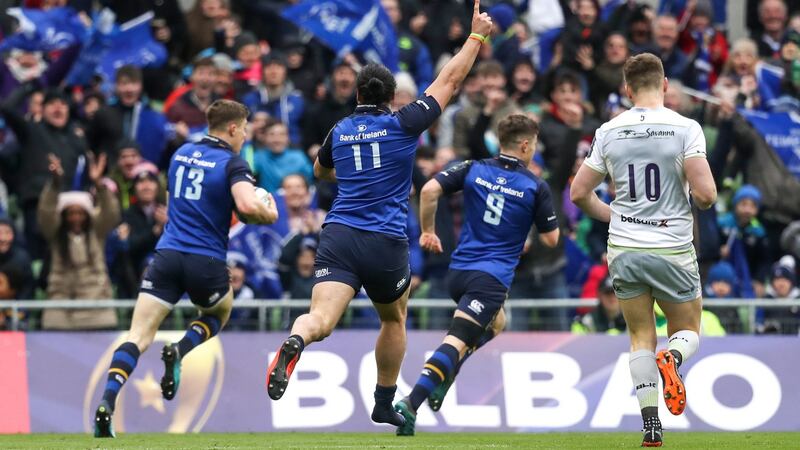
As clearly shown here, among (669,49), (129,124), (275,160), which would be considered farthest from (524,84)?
(129,124)

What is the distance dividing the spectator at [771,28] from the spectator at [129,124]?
323 inches

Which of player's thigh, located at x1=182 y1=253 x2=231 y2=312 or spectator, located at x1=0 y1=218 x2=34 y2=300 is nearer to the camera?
player's thigh, located at x1=182 y1=253 x2=231 y2=312

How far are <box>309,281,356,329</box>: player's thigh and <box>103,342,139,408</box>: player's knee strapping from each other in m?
2.13

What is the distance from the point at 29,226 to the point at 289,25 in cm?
530

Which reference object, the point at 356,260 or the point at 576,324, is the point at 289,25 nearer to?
the point at 576,324

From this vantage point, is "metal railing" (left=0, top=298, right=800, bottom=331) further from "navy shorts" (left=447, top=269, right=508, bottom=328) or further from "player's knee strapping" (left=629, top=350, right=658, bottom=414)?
"player's knee strapping" (left=629, top=350, right=658, bottom=414)

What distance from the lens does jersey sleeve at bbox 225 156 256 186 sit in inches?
446

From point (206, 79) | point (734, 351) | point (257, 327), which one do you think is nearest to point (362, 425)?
point (257, 327)

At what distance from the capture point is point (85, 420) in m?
14.0

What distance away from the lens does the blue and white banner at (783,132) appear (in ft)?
58.3

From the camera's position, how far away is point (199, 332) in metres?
12.1

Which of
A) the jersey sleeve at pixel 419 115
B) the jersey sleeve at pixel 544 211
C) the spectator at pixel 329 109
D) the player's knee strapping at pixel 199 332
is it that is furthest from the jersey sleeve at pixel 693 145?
the spectator at pixel 329 109

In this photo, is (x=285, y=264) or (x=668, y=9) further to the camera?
(x=668, y=9)

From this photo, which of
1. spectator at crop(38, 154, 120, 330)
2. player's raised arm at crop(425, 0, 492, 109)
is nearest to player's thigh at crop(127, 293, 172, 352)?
player's raised arm at crop(425, 0, 492, 109)
